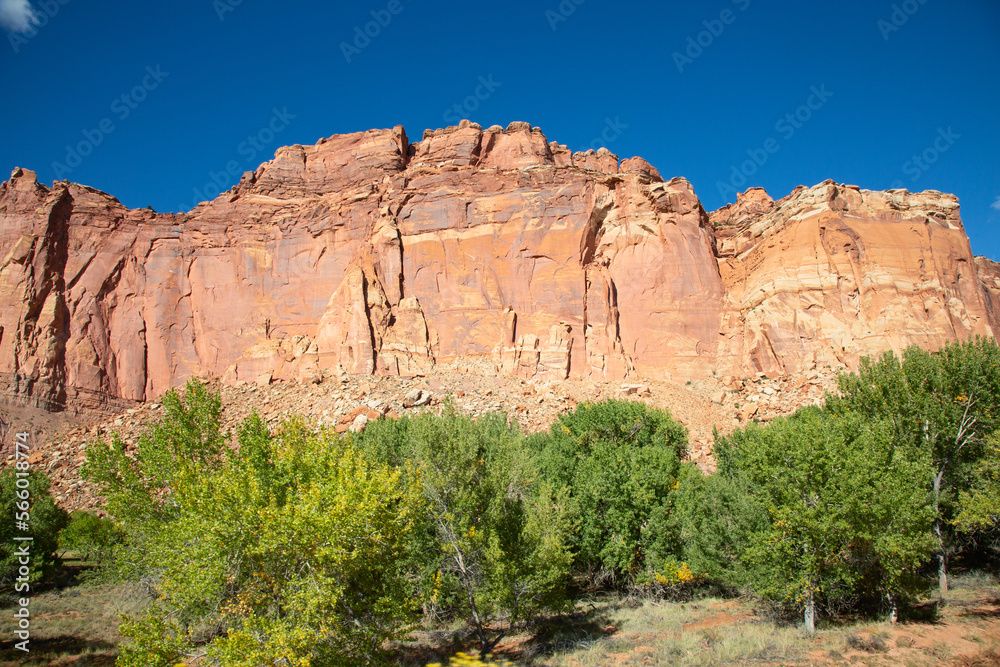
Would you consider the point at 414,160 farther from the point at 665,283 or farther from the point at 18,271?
the point at 18,271

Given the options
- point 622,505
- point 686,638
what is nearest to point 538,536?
point 686,638

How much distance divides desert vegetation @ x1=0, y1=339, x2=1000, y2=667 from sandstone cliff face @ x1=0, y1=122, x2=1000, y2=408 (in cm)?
2173

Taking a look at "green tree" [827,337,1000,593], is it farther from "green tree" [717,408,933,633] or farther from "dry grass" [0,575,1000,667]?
"green tree" [717,408,933,633]

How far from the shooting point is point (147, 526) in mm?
13766

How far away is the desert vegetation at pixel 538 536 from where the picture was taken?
9555 mm

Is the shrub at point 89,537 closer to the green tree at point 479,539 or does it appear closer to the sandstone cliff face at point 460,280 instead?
the green tree at point 479,539

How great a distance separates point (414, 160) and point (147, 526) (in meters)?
49.4

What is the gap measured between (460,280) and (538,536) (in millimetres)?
36357

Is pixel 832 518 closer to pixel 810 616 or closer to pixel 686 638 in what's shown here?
pixel 810 616

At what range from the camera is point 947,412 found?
63.1 ft

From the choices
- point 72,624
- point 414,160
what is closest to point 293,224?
point 414,160

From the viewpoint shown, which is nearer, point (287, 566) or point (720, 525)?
point (287, 566)

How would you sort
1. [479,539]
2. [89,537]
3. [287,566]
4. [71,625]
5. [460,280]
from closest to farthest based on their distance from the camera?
[287,566], [479,539], [71,625], [89,537], [460,280]

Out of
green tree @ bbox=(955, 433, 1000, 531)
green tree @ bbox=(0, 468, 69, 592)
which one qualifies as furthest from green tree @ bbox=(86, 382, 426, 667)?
green tree @ bbox=(955, 433, 1000, 531)
